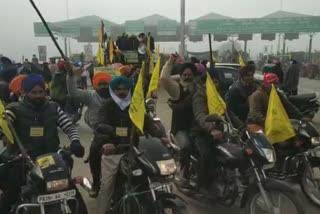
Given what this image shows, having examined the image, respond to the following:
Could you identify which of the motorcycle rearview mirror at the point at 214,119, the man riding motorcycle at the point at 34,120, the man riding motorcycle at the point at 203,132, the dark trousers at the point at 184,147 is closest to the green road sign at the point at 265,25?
the dark trousers at the point at 184,147

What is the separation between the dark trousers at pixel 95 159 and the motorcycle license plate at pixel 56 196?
1.59 m

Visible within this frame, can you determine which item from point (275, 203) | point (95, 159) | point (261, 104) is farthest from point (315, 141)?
point (95, 159)

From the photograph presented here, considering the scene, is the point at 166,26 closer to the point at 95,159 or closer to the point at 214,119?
the point at 95,159

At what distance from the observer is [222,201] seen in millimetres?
5164

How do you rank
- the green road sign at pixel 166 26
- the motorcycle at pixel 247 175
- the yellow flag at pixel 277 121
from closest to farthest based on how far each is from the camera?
the motorcycle at pixel 247 175
the yellow flag at pixel 277 121
the green road sign at pixel 166 26

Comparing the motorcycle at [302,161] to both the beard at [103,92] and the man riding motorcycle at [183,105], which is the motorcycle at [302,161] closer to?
the man riding motorcycle at [183,105]

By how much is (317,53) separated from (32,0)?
63819mm

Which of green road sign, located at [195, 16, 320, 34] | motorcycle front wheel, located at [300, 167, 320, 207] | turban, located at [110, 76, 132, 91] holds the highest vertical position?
green road sign, located at [195, 16, 320, 34]

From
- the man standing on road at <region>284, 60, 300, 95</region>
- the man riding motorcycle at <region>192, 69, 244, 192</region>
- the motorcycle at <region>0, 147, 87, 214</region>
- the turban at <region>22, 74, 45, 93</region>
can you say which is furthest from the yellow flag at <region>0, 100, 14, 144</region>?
the man standing on road at <region>284, 60, 300, 95</region>

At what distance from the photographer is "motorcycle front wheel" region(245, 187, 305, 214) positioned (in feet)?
14.2

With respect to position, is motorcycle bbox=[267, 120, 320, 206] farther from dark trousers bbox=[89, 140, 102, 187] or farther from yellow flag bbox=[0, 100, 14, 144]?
yellow flag bbox=[0, 100, 14, 144]

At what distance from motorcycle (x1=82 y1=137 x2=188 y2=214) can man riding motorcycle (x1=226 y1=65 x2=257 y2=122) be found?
104 inches

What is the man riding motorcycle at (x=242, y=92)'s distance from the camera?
6.50 meters

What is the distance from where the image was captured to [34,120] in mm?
4336
